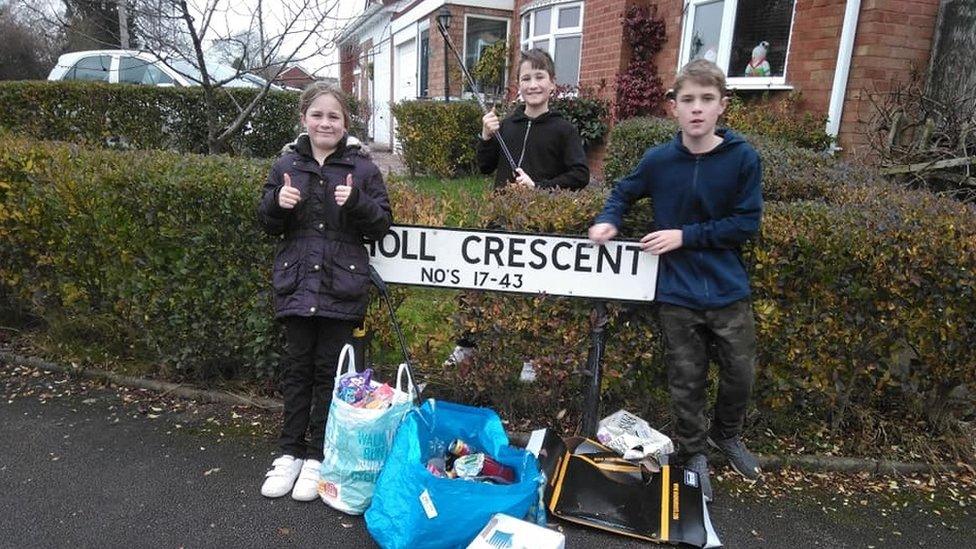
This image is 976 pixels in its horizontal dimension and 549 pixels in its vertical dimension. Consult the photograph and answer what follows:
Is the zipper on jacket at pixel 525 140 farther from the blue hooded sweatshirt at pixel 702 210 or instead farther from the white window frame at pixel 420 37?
the white window frame at pixel 420 37

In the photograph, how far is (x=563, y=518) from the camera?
8.82ft

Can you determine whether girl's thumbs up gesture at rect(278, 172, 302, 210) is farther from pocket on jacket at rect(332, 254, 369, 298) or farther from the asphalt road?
→ the asphalt road

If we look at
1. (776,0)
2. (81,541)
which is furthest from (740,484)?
(776,0)

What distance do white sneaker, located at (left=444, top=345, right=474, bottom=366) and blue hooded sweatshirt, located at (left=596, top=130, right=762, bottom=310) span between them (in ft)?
3.16

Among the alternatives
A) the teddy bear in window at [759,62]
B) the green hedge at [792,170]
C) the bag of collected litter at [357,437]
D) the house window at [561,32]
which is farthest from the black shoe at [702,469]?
the house window at [561,32]

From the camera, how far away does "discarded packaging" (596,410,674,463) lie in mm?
3000

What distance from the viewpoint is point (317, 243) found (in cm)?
282

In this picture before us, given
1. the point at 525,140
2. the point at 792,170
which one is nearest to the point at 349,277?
the point at 525,140

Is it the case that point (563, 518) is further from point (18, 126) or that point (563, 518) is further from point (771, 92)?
point (18, 126)

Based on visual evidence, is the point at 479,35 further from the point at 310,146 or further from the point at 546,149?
the point at 310,146

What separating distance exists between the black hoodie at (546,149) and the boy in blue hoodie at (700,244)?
721mm

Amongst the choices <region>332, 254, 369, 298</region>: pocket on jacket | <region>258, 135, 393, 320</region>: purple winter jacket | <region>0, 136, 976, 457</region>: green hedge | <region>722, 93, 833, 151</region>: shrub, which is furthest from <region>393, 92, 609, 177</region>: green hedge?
<region>332, 254, 369, 298</region>: pocket on jacket

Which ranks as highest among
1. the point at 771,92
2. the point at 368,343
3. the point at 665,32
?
the point at 665,32

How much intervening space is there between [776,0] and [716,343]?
6382mm
